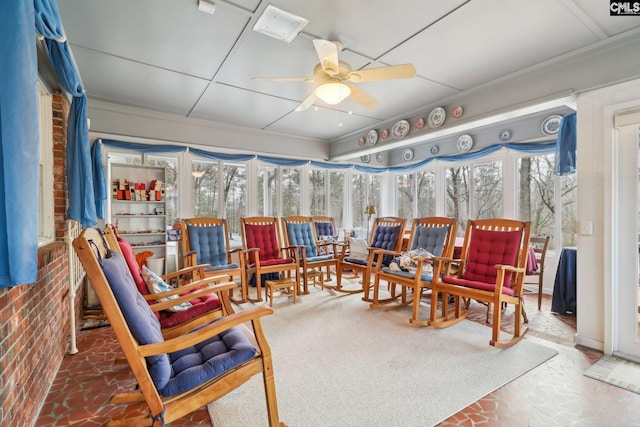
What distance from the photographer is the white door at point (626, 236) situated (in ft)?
7.90

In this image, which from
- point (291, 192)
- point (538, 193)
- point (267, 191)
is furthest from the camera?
point (291, 192)

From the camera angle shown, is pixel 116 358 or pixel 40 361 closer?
pixel 40 361

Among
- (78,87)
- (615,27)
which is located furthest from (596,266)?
(78,87)

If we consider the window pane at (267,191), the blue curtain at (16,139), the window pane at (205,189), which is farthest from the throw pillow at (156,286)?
the window pane at (267,191)

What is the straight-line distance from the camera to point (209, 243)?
4188 mm

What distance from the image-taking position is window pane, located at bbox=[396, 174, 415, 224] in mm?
6737

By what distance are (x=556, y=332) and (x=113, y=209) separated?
18.6 ft

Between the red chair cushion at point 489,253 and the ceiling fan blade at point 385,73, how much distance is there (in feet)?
6.01

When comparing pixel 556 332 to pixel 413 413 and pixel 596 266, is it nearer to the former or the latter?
pixel 596 266

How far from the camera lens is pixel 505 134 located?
188 inches

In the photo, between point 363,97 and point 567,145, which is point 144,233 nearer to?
point 363,97

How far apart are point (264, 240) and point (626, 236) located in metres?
3.87

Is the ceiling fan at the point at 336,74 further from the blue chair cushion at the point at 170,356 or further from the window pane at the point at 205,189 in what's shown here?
the window pane at the point at 205,189

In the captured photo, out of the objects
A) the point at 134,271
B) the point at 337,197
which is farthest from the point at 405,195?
the point at 134,271
